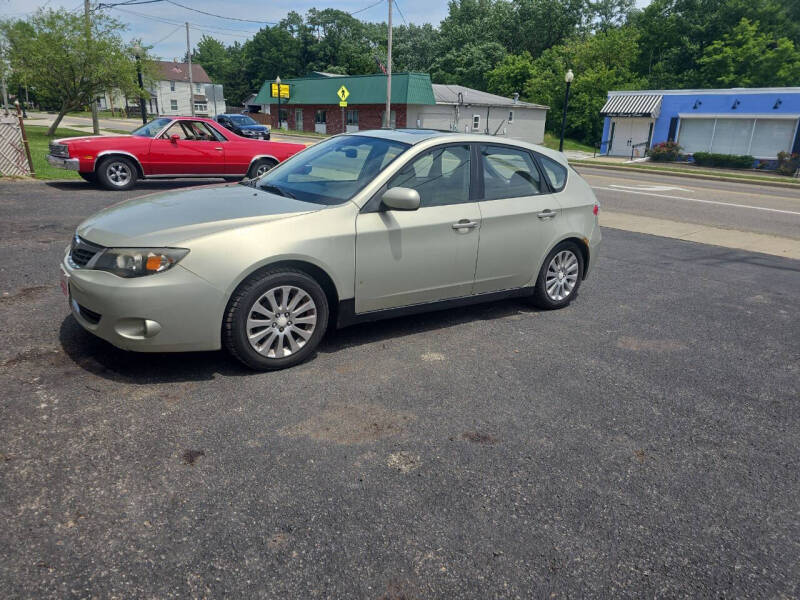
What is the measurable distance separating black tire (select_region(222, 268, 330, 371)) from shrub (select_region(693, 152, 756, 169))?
1447 inches

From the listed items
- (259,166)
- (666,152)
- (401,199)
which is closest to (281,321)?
(401,199)

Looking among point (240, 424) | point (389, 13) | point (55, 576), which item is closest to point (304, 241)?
point (240, 424)

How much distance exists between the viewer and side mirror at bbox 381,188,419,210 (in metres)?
4.42

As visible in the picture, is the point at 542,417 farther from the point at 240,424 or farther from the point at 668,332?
the point at 668,332

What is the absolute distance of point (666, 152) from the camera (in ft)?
127

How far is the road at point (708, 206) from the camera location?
13.0 m

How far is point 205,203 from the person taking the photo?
14.9ft

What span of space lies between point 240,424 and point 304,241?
1.32 meters

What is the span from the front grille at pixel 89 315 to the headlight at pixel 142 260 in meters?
0.31

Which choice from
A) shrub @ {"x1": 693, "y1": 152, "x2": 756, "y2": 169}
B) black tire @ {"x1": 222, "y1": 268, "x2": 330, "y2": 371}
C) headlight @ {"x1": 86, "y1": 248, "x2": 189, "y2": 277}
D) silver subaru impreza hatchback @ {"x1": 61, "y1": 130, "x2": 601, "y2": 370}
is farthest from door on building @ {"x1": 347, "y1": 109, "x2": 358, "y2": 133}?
headlight @ {"x1": 86, "y1": 248, "x2": 189, "y2": 277}

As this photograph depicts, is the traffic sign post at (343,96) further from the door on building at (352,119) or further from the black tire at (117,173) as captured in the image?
the black tire at (117,173)

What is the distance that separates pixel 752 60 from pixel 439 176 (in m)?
58.6

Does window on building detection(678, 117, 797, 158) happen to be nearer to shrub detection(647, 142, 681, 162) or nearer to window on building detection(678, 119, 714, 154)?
window on building detection(678, 119, 714, 154)

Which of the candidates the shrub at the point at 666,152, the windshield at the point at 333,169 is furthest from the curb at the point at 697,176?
the windshield at the point at 333,169
